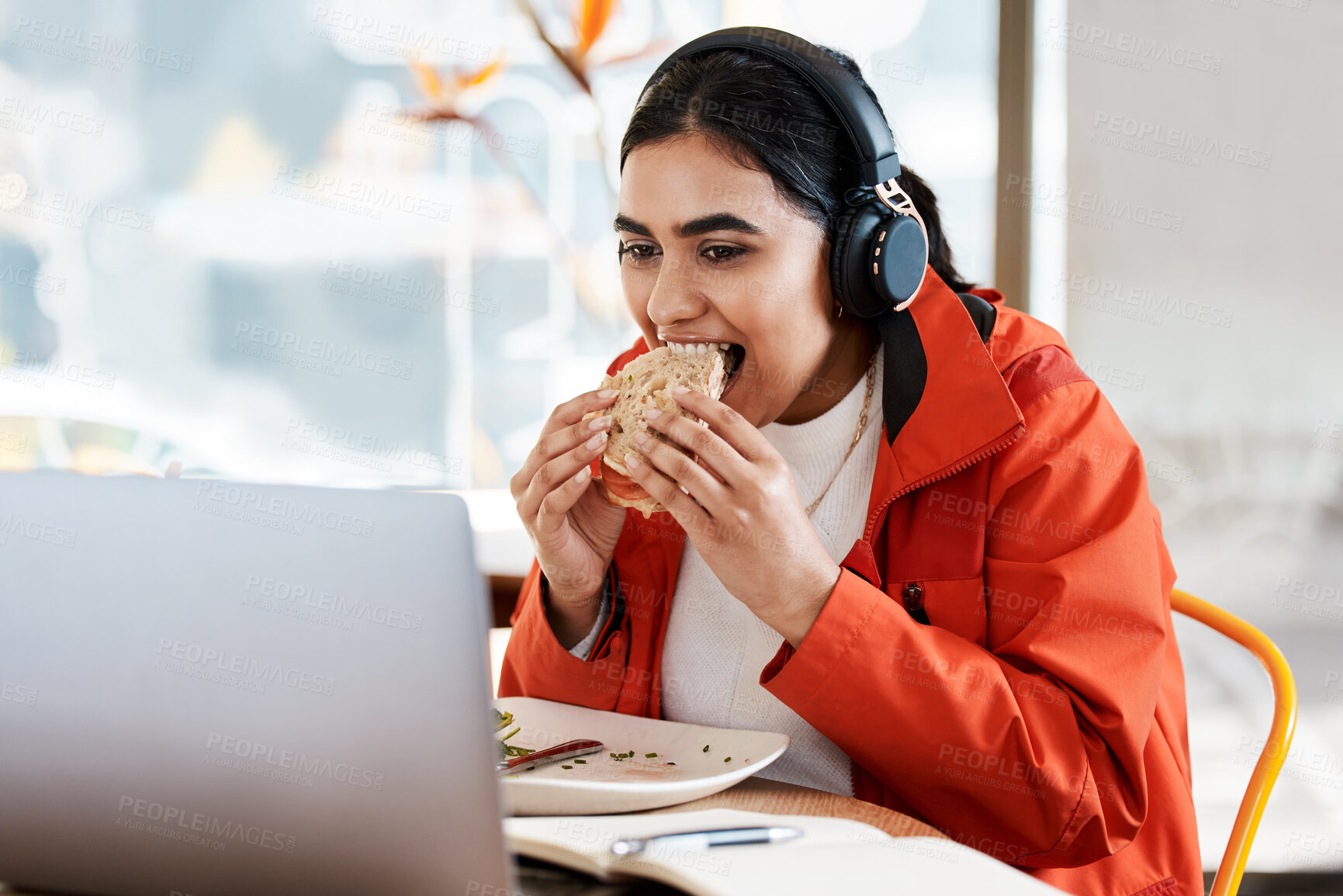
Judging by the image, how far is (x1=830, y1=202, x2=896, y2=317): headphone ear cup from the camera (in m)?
1.29

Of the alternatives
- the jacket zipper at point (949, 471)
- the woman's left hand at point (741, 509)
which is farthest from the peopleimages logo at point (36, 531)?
the jacket zipper at point (949, 471)

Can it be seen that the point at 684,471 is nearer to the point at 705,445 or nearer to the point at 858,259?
the point at 705,445

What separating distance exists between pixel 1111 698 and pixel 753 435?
0.47 m

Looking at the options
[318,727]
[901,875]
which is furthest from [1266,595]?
[318,727]

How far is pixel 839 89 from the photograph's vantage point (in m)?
1.29

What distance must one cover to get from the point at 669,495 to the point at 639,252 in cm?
38

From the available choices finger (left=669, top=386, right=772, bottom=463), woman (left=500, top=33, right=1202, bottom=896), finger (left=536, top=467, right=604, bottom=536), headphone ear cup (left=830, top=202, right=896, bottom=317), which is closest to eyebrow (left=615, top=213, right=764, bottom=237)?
woman (left=500, top=33, right=1202, bottom=896)

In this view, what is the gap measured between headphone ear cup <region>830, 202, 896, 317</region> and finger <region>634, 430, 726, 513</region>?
317 millimetres

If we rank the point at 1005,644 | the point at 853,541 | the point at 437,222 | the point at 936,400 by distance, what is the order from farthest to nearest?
the point at 437,222
the point at 853,541
the point at 936,400
the point at 1005,644

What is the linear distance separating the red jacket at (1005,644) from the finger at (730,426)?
17 centimetres

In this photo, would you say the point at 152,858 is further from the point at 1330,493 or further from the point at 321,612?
the point at 1330,493

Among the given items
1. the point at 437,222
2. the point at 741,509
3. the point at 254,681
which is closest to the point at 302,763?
the point at 254,681

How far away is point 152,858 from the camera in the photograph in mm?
585

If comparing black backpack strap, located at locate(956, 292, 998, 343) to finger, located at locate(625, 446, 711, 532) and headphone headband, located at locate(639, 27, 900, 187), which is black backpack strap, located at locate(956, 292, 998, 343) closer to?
headphone headband, located at locate(639, 27, 900, 187)
